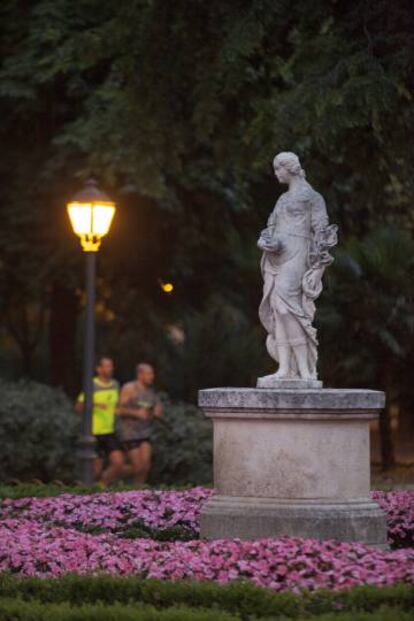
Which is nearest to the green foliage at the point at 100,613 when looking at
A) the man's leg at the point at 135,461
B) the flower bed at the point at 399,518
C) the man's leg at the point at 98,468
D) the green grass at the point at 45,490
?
the flower bed at the point at 399,518

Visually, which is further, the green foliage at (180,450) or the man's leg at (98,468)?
the green foliage at (180,450)

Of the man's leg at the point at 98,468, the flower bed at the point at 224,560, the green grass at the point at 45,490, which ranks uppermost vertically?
the man's leg at the point at 98,468

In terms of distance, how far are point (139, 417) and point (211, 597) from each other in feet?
37.8

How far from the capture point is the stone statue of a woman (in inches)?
508

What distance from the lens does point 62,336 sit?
29.7m

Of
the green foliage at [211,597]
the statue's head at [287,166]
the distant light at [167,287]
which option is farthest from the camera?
the distant light at [167,287]

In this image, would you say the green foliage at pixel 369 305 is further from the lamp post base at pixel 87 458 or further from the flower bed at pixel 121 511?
the flower bed at pixel 121 511

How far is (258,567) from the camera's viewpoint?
1061 centimetres

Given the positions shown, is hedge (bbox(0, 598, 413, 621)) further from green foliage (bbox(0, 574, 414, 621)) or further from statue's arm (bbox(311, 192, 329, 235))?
statue's arm (bbox(311, 192, 329, 235))

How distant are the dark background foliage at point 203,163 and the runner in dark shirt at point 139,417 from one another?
2536 mm

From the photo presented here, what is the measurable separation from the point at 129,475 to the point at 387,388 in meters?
6.69

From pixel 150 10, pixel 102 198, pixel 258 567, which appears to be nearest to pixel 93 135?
pixel 102 198

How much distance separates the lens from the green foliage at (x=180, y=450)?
22.3m

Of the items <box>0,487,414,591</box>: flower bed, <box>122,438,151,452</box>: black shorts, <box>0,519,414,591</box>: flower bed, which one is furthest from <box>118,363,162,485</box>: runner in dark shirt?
<box>0,519,414,591</box>: flower bed
